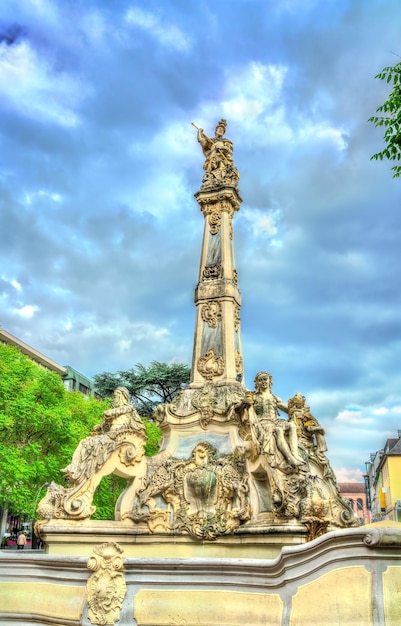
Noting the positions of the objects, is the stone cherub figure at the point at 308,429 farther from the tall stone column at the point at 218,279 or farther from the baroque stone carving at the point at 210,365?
the baroque stone carving at the point at 210,365

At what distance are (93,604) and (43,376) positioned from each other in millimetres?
19082

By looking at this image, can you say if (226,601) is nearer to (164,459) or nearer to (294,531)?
(294,531)

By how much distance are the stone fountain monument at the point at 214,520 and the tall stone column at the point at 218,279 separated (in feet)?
0.12

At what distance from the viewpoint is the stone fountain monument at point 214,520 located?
5586 millimetres

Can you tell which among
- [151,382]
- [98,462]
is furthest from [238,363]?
[151,382]

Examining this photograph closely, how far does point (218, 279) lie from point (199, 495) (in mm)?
6098

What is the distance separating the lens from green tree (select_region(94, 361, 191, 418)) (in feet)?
120

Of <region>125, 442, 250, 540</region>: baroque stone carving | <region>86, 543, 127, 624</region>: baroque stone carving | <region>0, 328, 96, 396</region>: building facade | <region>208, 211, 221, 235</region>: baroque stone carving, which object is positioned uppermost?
<region>0, 328, 96, 396</region>: building facade

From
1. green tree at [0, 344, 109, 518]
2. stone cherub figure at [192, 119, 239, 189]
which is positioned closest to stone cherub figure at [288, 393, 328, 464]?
stone cherub figure at [192, 119, 239, 189]

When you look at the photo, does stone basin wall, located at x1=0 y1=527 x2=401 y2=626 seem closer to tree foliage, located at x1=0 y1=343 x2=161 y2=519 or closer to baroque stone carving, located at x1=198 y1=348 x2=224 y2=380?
baroque stone carving, located at x1=198 y1=348 x2=224 y2=380

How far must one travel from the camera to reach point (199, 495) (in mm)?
11367

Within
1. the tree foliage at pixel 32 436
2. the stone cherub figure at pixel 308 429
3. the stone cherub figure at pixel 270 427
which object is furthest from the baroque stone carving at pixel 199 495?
the tree foliage at pixel 32 436

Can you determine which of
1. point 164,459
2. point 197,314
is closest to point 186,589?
point 164,459

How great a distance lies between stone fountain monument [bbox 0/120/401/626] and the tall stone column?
37mm
